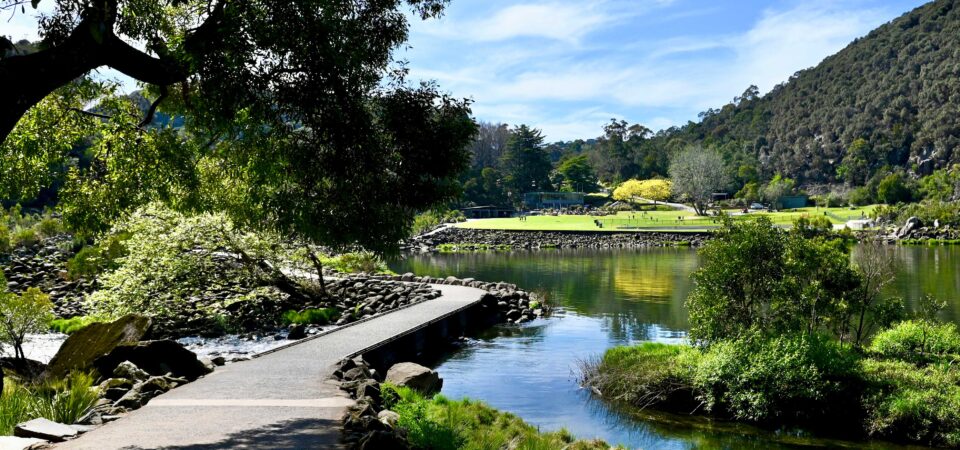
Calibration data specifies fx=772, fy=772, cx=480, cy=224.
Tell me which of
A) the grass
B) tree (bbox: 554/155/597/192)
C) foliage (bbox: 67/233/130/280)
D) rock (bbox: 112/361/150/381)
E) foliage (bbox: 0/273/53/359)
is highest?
tree (bbox: 554/155/597/192)

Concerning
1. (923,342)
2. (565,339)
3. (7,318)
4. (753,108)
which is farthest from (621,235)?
(753,108)

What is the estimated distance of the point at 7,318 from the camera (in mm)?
14641

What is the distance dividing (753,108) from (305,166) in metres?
180

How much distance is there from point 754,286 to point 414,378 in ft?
23.8

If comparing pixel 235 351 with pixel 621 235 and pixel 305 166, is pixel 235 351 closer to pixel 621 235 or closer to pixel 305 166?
pixel 305 166

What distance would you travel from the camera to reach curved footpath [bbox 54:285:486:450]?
8.65m

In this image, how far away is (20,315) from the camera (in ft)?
49.6

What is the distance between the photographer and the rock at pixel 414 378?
14031 millimetres

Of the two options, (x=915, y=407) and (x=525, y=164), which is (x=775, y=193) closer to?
(x=525, y=164)

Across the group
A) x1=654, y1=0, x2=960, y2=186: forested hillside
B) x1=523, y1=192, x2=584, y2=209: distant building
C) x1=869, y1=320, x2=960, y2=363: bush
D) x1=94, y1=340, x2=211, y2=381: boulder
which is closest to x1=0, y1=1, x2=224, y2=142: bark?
x1=94, y1=340, x2=211, y2=381: boulder

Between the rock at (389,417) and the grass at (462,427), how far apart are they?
9 centimetres

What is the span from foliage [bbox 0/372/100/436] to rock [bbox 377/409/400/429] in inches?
151

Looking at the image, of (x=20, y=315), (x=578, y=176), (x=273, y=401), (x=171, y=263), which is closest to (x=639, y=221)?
(x=578, y=176)

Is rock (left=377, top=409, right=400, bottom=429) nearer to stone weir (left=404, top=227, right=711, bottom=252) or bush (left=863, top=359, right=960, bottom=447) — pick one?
bush (left=863, top=359, right=960, bottom=447)
